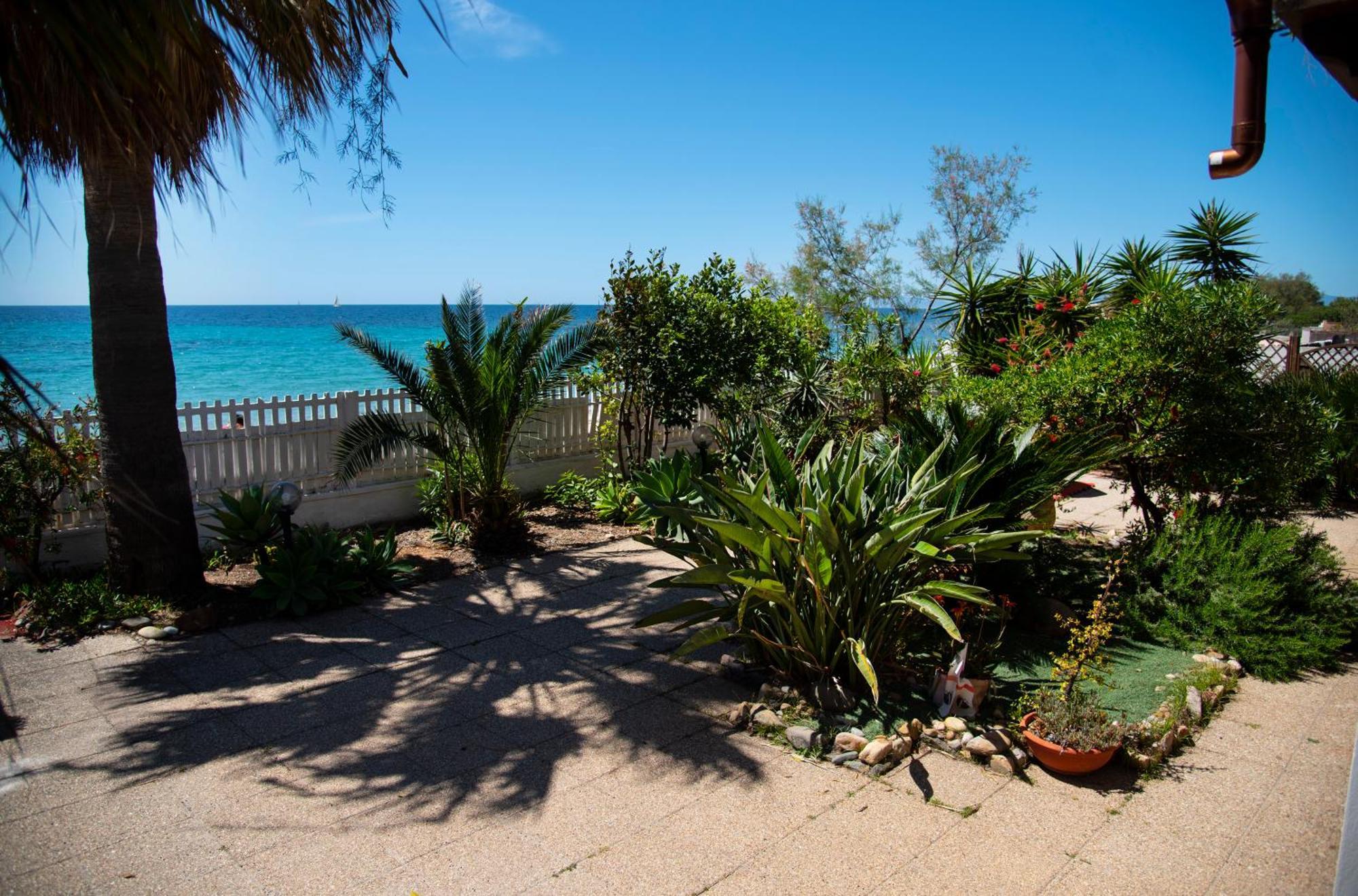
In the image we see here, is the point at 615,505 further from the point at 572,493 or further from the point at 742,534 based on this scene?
the point at 742,534

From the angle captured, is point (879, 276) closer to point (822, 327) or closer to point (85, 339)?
point (822, 327)

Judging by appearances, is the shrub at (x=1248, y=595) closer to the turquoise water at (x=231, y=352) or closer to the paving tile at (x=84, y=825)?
the paving tile at (x=84, y=825)

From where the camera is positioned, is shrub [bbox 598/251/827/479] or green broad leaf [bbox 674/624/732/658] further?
shrub [bbox 598/251/827/479]

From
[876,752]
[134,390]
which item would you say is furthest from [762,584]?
[134,390]

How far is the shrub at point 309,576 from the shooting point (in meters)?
6.05

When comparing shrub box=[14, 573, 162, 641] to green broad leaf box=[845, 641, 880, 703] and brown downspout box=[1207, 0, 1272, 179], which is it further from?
brown downspout box=[1207, 0, 1272, 179]

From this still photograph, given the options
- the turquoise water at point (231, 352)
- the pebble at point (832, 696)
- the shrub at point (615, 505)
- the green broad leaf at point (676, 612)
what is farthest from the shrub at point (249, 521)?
the turquoise water at point (231, 352)

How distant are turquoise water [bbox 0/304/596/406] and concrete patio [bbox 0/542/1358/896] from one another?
1876 centimetres

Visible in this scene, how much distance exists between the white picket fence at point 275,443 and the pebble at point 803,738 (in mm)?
5622

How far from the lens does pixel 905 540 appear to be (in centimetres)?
421

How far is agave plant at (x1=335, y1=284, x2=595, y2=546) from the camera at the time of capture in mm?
7676

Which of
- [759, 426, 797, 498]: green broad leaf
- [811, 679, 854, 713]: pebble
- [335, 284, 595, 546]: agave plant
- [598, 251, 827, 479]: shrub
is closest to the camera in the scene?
[811, 679, 854, 713]: pebble

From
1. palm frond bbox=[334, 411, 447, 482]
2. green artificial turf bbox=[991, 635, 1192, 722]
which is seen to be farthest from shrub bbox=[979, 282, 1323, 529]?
palm frond bbox=[334, 411, 447, 482]

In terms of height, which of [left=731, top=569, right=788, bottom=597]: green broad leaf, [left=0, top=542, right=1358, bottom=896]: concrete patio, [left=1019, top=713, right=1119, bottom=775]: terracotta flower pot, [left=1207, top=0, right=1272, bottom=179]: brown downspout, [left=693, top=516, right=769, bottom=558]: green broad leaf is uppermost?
[left=1207, top=0, right=1272, bottom=179]: brown downspout
